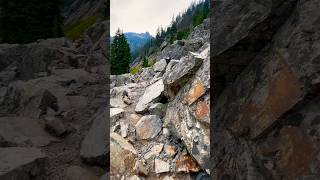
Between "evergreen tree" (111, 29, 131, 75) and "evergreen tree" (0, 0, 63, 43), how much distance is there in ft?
92.6

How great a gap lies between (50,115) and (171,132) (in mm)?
12699

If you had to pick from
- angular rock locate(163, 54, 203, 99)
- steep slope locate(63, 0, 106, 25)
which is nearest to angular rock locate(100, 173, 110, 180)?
steep slope locate(63, 0, 106, 25)

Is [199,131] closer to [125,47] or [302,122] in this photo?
[302,122]

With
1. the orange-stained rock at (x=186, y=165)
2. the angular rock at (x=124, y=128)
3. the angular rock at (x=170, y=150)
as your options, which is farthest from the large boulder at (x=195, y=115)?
the angular rock at (x=124, y=128)

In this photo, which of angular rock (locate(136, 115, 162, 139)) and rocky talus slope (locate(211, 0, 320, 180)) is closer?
rocky talus slope (locate(211, 0, 320, 180))

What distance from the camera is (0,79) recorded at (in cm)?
521

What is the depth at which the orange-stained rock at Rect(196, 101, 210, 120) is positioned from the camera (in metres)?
15.9

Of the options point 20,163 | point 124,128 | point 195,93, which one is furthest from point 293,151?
point 124,128

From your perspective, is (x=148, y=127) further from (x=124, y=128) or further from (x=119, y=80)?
(x=119, y=80)

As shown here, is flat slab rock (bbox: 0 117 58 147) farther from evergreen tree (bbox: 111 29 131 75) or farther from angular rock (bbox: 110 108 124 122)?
evergreen tree (bbox: 111 29 131 75)

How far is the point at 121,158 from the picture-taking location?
16.3 metres

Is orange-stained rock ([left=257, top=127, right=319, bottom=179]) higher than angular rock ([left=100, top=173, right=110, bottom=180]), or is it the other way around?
orange-stained rock ([left=257, top=127, right=319, bottom=179])

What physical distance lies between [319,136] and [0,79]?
4.59m

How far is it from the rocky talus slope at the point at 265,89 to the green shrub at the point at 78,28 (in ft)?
11.2
